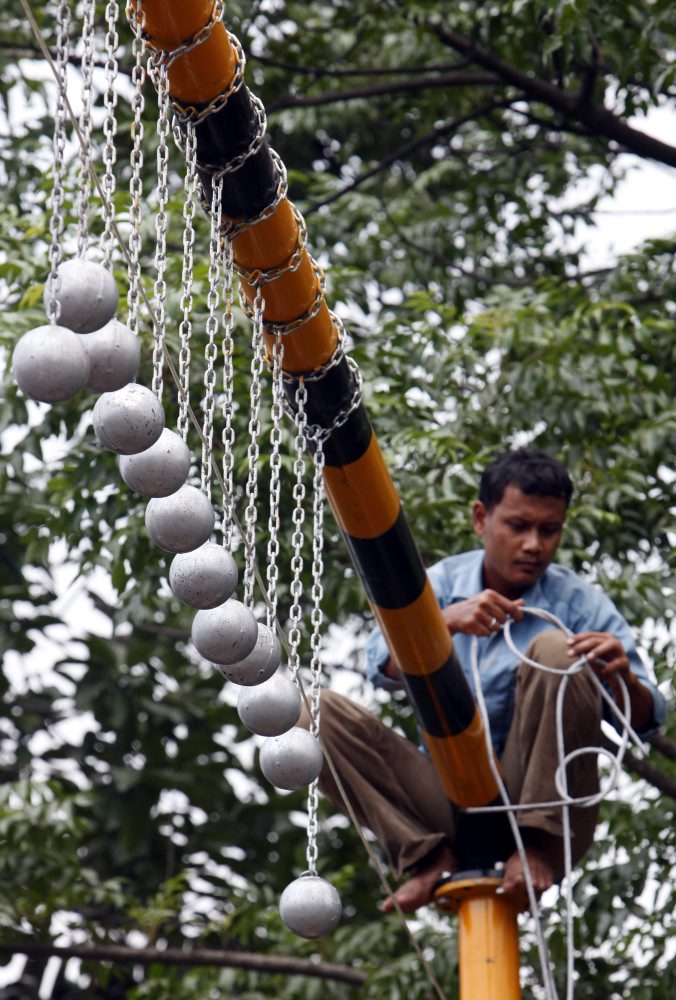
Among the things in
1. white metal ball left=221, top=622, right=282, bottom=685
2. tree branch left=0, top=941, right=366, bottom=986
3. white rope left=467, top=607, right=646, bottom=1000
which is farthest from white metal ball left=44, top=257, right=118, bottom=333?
tree branch left=0, top=941, right=366, bottom=986

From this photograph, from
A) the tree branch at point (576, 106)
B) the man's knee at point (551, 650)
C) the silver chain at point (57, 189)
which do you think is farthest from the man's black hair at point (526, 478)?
the tree branch at point (576, 106)

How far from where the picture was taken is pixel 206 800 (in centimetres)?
796

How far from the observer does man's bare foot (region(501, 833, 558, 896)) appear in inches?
174

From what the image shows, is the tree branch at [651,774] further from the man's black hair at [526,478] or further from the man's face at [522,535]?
the man's black hair at [526,478]

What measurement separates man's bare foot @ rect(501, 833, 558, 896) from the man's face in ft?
2.40

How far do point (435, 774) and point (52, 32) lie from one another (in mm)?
4957

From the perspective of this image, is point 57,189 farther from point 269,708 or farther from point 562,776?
point 562,776

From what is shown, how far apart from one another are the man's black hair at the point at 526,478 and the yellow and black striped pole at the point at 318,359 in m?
0.52

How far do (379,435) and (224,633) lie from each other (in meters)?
3.32

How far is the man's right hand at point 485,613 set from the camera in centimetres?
442

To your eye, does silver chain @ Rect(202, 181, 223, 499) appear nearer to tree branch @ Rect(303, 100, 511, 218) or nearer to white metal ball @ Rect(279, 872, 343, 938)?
white metal ball @ Rect(279, 872, 343, 938)

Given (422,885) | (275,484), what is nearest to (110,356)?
(275,484)

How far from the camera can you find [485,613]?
4.43 m

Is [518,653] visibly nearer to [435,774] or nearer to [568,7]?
[435,774]
